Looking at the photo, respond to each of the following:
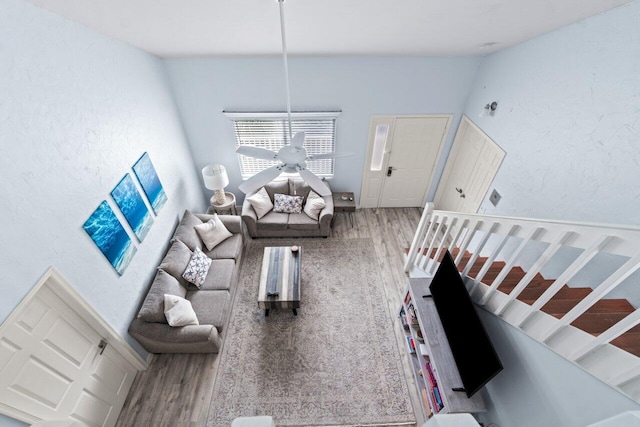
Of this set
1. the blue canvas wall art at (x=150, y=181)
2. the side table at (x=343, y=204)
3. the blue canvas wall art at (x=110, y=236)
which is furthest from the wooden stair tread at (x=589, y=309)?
the blue canvas wall art at (x=150, y=181)

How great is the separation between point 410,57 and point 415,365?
4.17 m

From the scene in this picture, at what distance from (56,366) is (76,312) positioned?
0.43m

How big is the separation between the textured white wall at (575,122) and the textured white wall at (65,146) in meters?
4.39

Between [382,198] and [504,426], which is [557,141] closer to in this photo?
[504,426]

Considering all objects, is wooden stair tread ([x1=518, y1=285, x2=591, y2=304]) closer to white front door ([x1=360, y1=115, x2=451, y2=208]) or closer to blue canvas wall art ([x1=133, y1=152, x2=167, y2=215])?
white front door ([x1=360, y1=115, x2=451, y2=208])

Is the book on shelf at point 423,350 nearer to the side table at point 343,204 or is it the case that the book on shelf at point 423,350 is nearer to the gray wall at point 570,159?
the gray wall at point 570,159

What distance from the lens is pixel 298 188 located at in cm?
507

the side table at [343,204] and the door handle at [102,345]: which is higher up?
the side table at [343,204]

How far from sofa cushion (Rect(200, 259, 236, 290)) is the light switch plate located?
372cm

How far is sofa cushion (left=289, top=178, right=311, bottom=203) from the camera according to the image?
16.6 feet

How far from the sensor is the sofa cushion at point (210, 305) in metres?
3.35

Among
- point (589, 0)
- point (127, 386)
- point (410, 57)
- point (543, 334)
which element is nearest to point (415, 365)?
point (543, 334)

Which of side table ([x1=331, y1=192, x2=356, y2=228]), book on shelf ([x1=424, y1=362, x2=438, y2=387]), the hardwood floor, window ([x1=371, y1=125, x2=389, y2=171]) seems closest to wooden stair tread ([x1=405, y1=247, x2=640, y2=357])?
book on shelf ([x1=424, y1=362, x2=438, y2=387])

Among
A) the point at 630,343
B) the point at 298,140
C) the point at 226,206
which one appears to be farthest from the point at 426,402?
the point at 226,206
